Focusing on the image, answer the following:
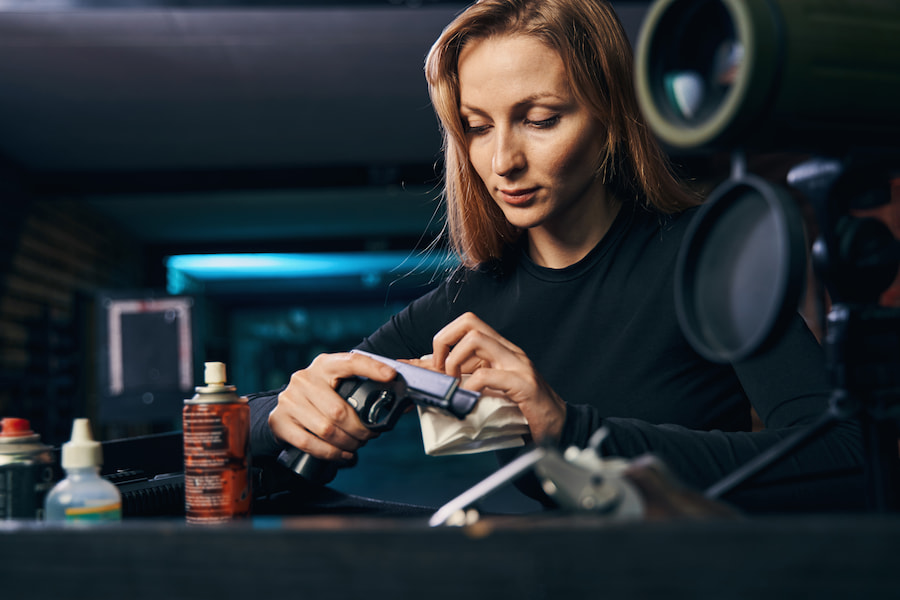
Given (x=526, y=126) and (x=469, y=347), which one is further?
(x=526, y=126)

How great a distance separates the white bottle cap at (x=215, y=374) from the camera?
73 cm

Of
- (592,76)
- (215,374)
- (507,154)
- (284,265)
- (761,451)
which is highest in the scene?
(284,265)

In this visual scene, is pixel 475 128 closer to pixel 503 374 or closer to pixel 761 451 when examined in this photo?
pixel 503 374

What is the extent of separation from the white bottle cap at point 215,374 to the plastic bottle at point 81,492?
133mm

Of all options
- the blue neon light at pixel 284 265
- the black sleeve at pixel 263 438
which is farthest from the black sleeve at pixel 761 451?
the blue neon light at pixel 284 265

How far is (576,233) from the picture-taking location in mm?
1249

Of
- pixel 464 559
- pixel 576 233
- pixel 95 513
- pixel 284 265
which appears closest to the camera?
pixel 464 559

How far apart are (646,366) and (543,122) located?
400mm

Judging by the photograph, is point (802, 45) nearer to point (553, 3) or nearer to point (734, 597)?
point (734, 597)

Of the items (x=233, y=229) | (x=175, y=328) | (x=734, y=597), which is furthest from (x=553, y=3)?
(x=233, y=229)

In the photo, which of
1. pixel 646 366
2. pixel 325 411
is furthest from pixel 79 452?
pixel 646 366

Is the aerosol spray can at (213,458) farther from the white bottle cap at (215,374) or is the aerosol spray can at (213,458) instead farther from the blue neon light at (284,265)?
the blue neon light at (284,265)

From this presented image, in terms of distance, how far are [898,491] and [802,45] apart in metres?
0.29

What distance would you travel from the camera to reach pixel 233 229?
841 cm
